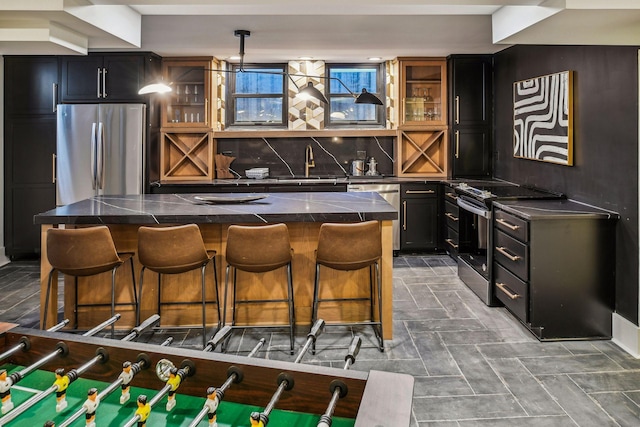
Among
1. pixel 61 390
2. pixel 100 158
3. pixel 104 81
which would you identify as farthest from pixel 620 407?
pixel 104 81

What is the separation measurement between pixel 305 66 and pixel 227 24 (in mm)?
1931

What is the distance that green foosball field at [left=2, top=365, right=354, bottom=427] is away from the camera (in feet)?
4.14

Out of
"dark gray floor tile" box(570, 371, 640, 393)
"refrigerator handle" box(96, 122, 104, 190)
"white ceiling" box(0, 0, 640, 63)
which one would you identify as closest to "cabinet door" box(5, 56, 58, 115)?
"refrigerator handle" box(96, 122, 104, 190)

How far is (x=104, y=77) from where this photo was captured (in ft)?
19.9

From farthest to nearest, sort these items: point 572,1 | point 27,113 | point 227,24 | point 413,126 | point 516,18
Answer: point 413,126 < point 27,113 < point 227,24 < point 516,18 < point 572,1

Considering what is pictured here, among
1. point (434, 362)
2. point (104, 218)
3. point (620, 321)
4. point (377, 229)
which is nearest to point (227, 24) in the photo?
point (104, 218)

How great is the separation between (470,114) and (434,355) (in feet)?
13.1

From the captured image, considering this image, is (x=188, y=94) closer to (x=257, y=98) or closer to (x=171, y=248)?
(x=257, y=98)

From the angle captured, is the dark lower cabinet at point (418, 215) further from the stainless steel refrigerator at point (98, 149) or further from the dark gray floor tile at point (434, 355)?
the stainless steel refrigerator at point (98, 149)

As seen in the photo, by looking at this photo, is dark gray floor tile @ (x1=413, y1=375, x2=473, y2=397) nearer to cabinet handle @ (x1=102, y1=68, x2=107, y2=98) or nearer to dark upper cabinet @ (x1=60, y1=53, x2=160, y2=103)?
dark upper cabinet @ (x1=60, y1=53, x2=160, y2=103)

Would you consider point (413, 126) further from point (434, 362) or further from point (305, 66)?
point (434, 362)

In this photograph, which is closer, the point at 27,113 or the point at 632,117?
the point at 632,117

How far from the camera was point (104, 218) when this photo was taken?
3539 mm

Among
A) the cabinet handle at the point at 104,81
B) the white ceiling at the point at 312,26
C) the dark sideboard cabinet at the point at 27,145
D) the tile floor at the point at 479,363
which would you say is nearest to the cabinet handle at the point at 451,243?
the tile floor at the point at 479,363
